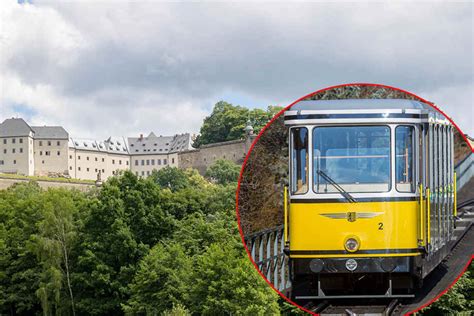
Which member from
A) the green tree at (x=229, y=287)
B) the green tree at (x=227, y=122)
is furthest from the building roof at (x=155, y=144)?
the green tree at (x=229, y=287)

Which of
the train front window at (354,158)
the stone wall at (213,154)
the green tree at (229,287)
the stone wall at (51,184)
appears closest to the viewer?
the train front window at (354,158)

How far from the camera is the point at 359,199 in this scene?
22.5 ft

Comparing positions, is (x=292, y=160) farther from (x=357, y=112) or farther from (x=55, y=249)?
(x=55, y=249)

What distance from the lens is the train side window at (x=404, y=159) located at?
23.0 ft

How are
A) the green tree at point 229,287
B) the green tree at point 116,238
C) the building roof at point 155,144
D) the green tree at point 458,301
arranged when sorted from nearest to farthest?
the green tree at point 458,301 → the green tree at point 229,287 → the green tree at point 116,238 → the building roof at point 155,144

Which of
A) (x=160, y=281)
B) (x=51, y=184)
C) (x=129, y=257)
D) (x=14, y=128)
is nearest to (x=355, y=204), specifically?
(x=160, y=281)

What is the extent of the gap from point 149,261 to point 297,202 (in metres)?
42.9

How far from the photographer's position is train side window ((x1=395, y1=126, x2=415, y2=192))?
23.0ft

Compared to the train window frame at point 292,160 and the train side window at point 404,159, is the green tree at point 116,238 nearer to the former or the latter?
the train window frame at point 292,160

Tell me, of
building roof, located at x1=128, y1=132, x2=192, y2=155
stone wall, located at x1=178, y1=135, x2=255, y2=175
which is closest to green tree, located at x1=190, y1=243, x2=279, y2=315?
stone wall, located at x1=178, y1=135, x2=255, y2=175

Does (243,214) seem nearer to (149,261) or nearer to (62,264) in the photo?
(149,261)

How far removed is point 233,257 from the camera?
45.2 metres

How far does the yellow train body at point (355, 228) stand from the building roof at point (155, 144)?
159 meters

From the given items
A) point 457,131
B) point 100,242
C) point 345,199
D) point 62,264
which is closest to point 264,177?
point 345,199
